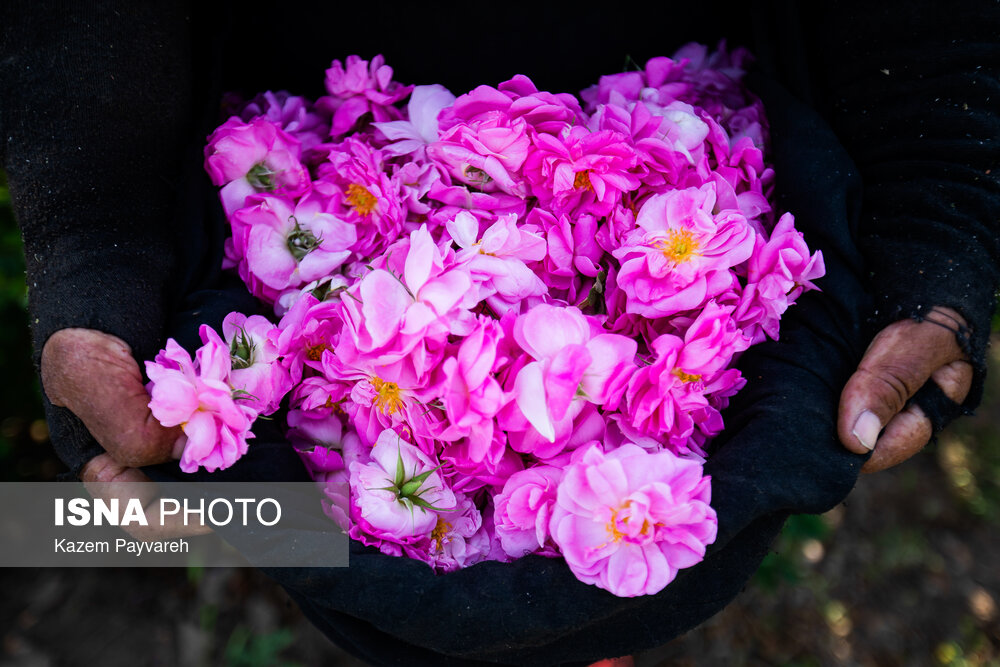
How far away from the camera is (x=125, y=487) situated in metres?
0.90

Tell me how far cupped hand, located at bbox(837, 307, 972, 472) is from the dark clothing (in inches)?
0.8

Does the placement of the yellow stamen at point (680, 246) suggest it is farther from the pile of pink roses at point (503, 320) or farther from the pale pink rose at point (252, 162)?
the pale pink rose at point (252, 162)

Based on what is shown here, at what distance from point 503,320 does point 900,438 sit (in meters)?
0.55

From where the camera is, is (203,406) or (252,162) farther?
(252,162)

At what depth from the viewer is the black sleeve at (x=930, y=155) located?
96cm

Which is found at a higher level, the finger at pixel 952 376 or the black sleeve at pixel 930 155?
the black sleeve at pixel 930 155

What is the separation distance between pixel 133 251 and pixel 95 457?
26 cm

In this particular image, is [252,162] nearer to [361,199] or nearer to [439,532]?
[361,199]

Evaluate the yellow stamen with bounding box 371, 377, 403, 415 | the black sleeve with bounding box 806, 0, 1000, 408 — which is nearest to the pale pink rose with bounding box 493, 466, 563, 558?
the yellow stamen with bounding box 371, 377, 403, 415

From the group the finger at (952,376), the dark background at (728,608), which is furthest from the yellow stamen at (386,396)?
the dark background at (728,608)

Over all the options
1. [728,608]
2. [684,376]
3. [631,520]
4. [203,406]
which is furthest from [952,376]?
[728,608]

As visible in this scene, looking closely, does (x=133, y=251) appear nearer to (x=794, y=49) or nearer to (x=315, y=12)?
(x=315, y=12)

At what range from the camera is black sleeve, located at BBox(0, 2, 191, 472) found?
925 millimetres

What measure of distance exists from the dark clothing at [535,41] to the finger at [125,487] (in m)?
0.03
